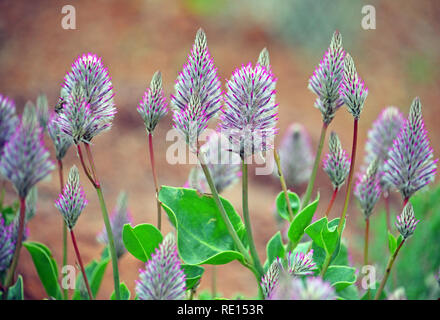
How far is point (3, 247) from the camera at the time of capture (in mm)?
935

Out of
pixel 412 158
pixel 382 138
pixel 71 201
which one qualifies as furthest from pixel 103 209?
pixel 382 138

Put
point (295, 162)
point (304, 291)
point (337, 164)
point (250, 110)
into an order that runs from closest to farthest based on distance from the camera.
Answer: point (304, 291)
point (250, 110)
point (337, 164)
point (295, 162)

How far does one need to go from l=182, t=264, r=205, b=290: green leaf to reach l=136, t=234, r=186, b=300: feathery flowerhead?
0.53 ft

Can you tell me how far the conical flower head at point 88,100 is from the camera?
0.75m

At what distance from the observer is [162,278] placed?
26.1 inches

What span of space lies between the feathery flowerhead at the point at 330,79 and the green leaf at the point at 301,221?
146 mm

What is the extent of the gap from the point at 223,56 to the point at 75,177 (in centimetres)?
337

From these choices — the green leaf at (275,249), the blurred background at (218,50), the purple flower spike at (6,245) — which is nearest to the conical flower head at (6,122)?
the purple flower spike at (6,245)

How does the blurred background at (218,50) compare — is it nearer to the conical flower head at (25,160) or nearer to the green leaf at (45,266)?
the green leaf at (45,266)

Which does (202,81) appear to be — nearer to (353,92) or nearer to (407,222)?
(353,92)

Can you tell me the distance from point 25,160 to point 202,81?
0.29 metres

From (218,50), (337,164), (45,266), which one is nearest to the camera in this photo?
(337,164)

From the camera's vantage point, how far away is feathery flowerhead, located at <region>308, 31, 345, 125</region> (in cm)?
81
